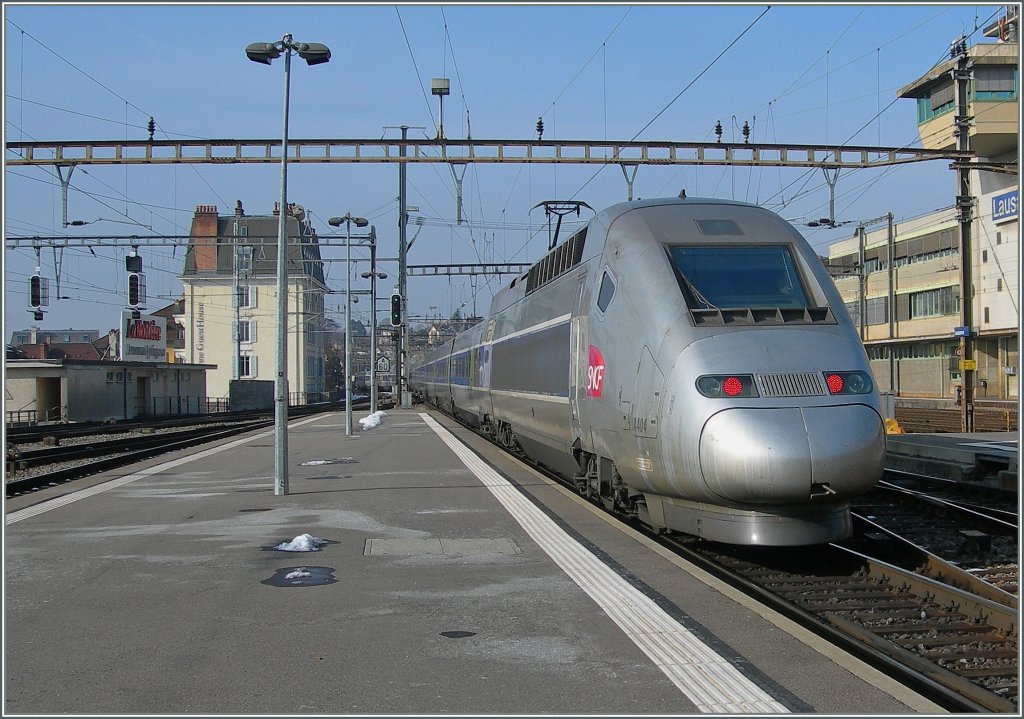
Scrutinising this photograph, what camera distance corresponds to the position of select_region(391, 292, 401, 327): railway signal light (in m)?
35.6

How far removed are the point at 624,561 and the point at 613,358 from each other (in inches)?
86.8

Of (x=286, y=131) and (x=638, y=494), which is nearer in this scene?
(x=638, y=494)

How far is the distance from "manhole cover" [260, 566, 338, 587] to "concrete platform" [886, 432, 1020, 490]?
11.9 metres

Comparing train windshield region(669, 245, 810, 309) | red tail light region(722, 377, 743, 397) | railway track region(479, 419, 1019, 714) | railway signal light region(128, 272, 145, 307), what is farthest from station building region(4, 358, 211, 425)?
red tail light region(722, 377, 743, 397)

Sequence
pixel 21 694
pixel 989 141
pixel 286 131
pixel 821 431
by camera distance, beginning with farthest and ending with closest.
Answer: pixel 989 141 < pixel 286 131 < pixel 821 431 < pixel 21 694

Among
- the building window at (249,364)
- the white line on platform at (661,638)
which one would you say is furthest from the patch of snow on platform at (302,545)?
the building window at (249,364)

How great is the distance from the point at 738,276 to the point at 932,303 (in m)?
50.7

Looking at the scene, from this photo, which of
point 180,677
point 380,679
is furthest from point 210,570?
point 380,679

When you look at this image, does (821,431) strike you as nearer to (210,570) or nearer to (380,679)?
(380,679)

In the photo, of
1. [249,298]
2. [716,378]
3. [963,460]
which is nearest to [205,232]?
[249,298]

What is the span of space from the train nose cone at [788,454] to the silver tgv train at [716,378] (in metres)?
0.01

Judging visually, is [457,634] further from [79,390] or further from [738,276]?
[79,390]

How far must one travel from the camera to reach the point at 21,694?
5.40m

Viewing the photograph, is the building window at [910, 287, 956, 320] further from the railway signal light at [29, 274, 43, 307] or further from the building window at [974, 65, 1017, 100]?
the railway signal light at [29, 274, 43, 307]
